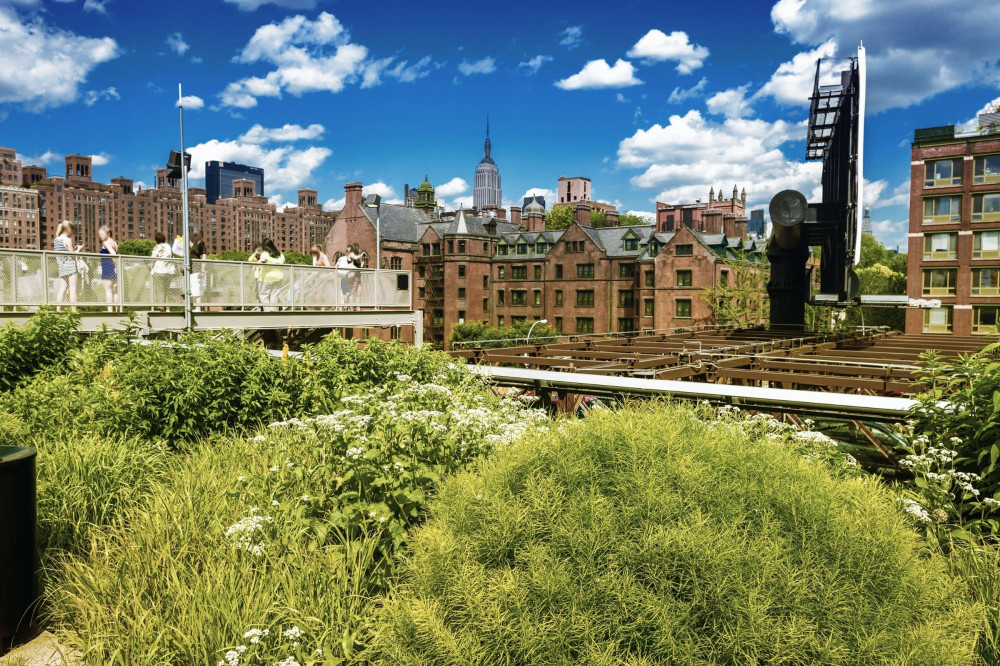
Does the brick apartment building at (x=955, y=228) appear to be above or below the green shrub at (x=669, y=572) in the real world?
above

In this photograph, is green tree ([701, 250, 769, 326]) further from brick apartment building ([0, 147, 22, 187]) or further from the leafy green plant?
brick apartment building ([0, 147, 22, 187])

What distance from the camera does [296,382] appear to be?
8.91 m

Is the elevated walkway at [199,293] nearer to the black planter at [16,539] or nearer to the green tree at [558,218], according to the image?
the black planter at [16,539]

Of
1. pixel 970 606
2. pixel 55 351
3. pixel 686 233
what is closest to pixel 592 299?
pixel 686 233

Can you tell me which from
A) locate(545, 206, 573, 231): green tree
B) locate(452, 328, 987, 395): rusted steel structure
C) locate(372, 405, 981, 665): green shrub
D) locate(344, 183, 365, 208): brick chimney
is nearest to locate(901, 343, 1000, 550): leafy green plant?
locate(372, 405, 981, 665): green shrub

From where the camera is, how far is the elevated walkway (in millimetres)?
13219

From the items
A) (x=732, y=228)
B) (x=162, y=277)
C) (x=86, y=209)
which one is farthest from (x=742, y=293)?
(x=86, y=209)

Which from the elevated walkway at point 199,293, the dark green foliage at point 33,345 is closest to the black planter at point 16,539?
the dark green foliage at point 33,345

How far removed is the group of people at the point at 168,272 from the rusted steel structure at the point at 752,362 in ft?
22.0

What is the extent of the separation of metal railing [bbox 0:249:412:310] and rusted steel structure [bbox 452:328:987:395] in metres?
6.71

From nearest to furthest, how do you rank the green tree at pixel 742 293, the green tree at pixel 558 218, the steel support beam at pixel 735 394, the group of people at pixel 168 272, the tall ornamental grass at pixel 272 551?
the tall ornamental grass at pixel 272 551 → the steel support beam at pixel 735 394 → the group of people at pixel 168 272 → the green tree at pixel 742 293 → the green tree at pixel 558 218

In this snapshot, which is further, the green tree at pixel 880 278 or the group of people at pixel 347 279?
the green tree at pixel 880 278

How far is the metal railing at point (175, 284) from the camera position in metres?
13.2

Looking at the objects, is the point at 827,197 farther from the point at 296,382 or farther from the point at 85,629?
the point at 85,629
